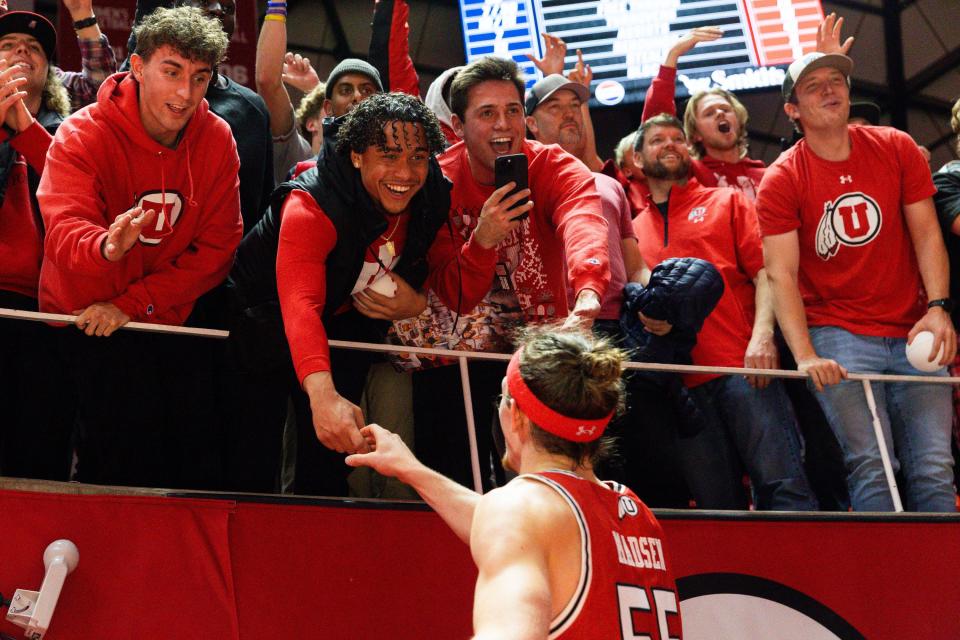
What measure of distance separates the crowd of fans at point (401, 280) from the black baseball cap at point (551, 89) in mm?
650

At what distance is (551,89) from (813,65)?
1267 mm

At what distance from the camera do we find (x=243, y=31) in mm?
7949

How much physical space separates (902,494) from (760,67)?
205 inches

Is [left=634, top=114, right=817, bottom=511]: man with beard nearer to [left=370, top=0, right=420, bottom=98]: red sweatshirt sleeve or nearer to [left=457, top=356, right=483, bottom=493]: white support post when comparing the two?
[left=457, top=356, right=483, bottom=493]: white support post

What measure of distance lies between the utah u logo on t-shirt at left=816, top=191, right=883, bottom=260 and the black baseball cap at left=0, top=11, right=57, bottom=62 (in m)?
3.26

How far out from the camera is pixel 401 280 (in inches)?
149

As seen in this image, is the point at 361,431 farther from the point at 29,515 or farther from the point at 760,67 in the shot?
the point at 760,67

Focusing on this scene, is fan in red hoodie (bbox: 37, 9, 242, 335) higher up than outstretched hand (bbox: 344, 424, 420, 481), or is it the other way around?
fan in red hoodie (bbox: 37, 9, 242, 335)

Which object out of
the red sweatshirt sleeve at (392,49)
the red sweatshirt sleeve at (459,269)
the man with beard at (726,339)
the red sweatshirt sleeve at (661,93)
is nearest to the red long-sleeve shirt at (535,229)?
the red sweatshirt sleeve at (459,269)

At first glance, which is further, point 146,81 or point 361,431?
point 146,81

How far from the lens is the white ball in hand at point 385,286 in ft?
12.3

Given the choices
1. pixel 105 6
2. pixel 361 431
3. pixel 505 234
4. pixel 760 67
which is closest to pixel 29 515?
pixel 361 431

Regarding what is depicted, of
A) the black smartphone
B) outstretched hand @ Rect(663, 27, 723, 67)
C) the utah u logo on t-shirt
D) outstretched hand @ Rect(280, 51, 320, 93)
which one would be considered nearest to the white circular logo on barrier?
outstretched hand @ Rect(663, 27, 723, 67)

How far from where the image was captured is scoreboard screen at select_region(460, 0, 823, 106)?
353 inches
